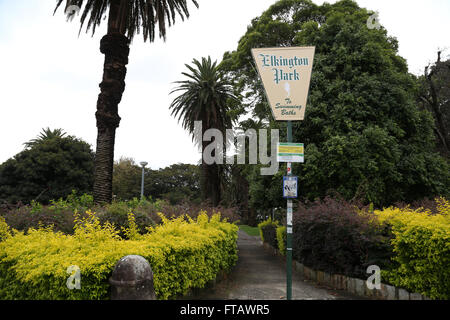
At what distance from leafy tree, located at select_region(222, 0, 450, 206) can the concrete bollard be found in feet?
26.9

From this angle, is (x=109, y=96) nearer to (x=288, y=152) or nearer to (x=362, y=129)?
(x=288, y=152)

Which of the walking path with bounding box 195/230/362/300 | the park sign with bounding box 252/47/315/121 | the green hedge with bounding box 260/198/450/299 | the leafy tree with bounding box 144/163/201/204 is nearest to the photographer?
the green hedge with bounding box 260/198/450/299

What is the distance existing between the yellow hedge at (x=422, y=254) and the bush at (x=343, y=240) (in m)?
0.36

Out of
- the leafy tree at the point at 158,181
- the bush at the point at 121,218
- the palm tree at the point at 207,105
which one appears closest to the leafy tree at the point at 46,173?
the palm tree at the point at 207,105

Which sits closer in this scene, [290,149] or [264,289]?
[290,149]

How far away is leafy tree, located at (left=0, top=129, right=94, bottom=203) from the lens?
2811cm

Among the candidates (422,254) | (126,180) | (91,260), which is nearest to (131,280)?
(91,260)

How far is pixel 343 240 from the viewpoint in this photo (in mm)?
7762

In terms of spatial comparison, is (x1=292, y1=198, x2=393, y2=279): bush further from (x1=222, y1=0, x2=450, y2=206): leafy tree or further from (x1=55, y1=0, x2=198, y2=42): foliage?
(x1=55, y1=0, x2=198, y2=42): foliage

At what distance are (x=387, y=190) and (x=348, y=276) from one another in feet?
19.1

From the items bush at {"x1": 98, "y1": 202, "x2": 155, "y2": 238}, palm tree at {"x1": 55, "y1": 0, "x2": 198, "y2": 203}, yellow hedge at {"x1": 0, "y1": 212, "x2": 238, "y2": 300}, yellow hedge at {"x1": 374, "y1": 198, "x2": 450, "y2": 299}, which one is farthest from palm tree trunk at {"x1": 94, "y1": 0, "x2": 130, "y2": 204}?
yellow hedge at {"x1": 374, "y1": 198, "x2": 450, "y2": 299}

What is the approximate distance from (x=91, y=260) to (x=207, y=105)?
776 inches

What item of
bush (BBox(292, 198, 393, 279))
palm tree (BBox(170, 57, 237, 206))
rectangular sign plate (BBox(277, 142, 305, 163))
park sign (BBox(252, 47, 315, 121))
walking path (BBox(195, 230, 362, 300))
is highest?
palm tree (BBox(170, 57, 237, 206))
